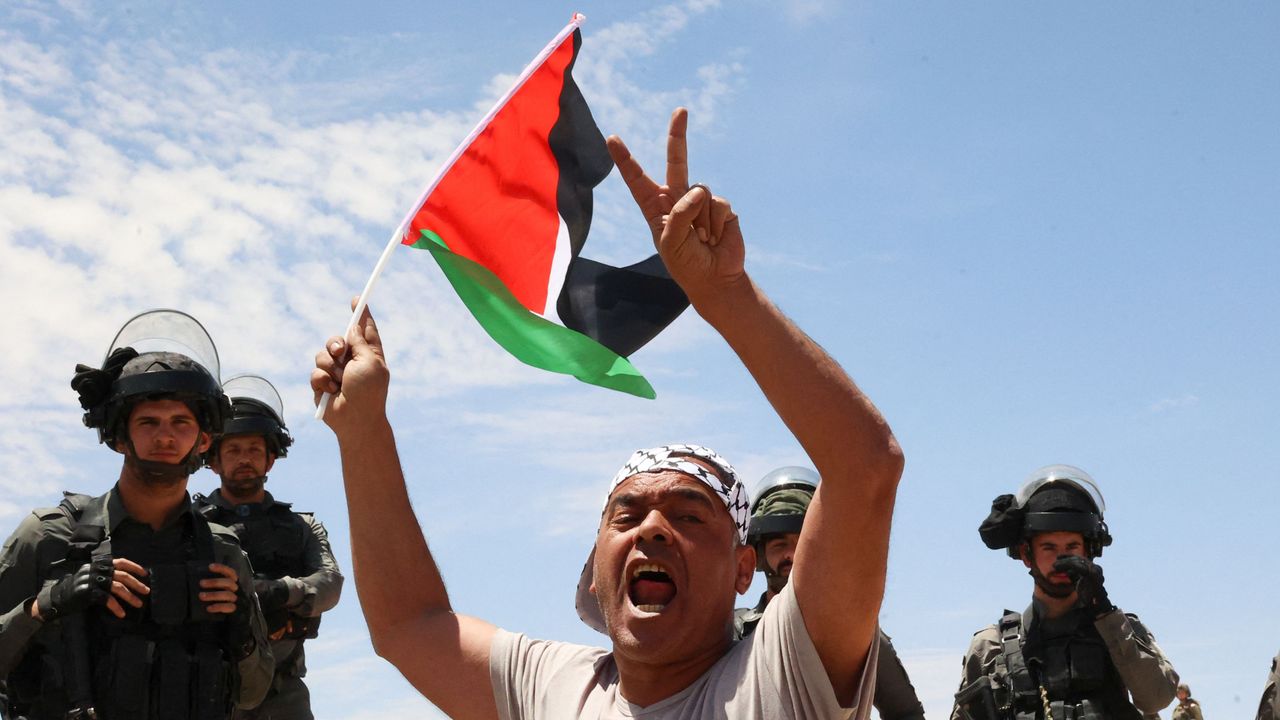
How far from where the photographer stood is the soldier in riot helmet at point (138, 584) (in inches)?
241

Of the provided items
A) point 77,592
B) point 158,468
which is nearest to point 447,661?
point 77,592

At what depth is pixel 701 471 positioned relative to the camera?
3.29 m

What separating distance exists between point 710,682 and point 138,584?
3875 millimetres

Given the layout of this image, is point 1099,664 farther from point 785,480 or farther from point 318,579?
point 318,579

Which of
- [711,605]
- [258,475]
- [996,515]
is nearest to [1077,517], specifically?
[996,515]

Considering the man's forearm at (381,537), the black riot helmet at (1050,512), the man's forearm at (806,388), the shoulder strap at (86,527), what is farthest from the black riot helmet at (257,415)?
the man's forearm at (806,388)

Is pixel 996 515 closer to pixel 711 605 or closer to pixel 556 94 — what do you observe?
pixel 556 94

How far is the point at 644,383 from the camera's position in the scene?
4.00 meters

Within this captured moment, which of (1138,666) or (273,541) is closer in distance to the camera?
(1138,666)

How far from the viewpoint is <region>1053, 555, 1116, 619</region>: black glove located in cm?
808

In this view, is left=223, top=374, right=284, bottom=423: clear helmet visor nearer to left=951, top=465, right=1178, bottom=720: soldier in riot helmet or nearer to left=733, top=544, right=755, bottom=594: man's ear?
left=951, top=465, right=1178, bottom=720: soldier in riot helmet

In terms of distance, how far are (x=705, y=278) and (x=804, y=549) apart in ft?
1.93

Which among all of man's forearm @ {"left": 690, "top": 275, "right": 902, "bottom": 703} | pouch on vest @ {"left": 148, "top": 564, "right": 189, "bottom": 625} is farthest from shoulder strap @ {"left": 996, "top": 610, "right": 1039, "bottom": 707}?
man's forearm @ {"left": 690, "top": 275, "right": 902, "bottom": 703}

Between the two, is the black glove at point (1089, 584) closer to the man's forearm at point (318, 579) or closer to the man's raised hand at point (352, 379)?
the man's forearm at point (318, 579)
